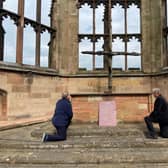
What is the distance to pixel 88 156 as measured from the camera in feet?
15.7

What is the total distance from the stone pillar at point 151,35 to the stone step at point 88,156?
5184 millimetres

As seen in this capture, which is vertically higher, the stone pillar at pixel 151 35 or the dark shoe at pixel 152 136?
the stone pillar at pixel 151 35

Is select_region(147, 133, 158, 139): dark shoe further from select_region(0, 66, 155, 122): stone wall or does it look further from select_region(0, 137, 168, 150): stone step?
select_region(0, 66, 155, 122): stone wall

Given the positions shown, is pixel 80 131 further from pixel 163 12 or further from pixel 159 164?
pixel 163 12

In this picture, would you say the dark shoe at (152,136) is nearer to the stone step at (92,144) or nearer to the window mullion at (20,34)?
the stone step at (92,144)

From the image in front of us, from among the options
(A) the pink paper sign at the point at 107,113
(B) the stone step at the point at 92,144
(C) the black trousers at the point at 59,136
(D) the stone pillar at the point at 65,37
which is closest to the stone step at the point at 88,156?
(B) the stone step at the point at 92,144

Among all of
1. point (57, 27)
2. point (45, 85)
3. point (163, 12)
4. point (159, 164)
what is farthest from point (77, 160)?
point (163, 12)

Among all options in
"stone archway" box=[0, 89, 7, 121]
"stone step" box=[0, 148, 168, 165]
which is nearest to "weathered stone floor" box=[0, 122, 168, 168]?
"stone step" box=[0, 148, 168, 165]

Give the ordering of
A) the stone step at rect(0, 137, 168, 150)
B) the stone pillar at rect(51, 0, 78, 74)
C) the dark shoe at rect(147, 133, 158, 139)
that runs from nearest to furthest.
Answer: the stone step at rect(0, 137, 168, 150) → the dark shoe at rect(147, 133, 158, 139) → the stone pillar at rect(51, 0, 78, 74)

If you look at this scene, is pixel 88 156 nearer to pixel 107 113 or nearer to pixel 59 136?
pixel 59 136

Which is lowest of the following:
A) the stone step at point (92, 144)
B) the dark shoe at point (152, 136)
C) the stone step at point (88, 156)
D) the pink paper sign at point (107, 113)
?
the stone step at point (88, 156)

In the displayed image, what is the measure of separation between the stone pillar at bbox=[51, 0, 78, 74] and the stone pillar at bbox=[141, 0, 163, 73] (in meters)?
2.25

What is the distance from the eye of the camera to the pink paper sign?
7273 mm

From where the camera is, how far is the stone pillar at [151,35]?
32.3 ft
